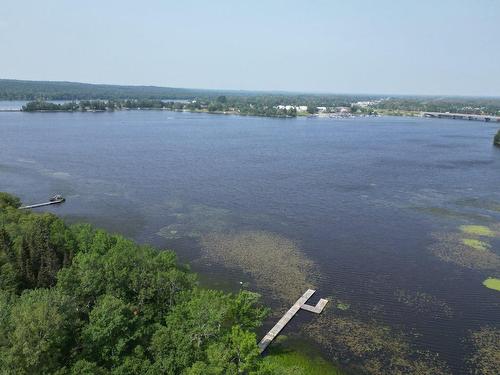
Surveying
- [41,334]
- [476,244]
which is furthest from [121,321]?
[476,244]

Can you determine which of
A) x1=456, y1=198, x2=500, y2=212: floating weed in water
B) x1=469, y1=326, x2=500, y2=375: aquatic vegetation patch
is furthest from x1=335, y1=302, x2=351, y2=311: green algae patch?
x1=456, y1=198, x2=500, y2=212: floating weed in water

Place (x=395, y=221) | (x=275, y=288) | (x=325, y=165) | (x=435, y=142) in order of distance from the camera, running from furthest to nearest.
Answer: (x=435, y=142) < (x=325, y=165) < (x=395, y=221) < (x=275, y=288)

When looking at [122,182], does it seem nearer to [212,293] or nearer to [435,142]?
[212,293]

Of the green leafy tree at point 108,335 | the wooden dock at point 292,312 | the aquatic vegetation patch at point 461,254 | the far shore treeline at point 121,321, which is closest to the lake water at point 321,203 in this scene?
the aquatic vegetation patch at point 461,254

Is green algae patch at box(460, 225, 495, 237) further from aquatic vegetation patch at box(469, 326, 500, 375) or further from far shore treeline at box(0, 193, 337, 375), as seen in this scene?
far shore treeline at box(0, 193, 337, 375)

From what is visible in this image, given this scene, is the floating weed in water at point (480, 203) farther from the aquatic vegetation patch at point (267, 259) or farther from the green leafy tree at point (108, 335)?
the green leafy tree at point (108, 335)

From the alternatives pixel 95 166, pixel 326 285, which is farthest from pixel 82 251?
pixel 95 166

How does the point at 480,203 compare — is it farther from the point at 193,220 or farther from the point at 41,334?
the point at 41,334
